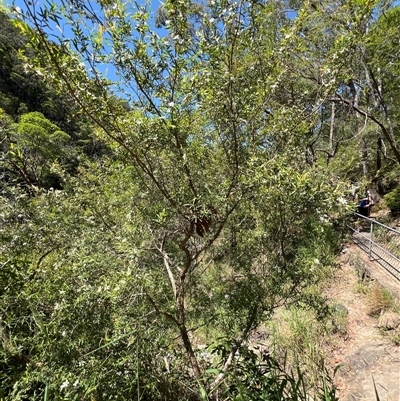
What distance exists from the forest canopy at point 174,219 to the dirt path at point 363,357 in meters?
1.72

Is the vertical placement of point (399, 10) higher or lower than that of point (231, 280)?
higher

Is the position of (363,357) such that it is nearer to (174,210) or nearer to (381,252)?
(381,252)

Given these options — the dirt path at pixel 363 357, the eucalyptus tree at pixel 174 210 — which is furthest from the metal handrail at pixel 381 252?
the eucalyptus tree at pixel 174 210

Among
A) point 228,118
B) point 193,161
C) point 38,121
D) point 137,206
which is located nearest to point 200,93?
point 228,118

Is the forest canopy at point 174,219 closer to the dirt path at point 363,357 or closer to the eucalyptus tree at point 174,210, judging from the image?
the eucalyptus tree at point 174,210

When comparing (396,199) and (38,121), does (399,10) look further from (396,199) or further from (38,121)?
(38,121)

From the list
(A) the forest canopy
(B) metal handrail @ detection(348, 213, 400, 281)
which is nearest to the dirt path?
(B) metal handrail @ detection(348, 213, 400, 281)

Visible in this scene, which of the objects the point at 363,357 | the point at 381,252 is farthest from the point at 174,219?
the point at 381,252

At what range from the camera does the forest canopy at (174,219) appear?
168 centimetres

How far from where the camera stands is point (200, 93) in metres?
1.93

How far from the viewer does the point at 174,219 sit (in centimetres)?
235

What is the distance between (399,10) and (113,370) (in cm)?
896

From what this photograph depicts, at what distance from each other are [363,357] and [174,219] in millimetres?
3935

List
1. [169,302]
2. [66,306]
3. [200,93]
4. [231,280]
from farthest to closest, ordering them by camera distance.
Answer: [231,280] → [169,302] → [200,93] → [66,306]
